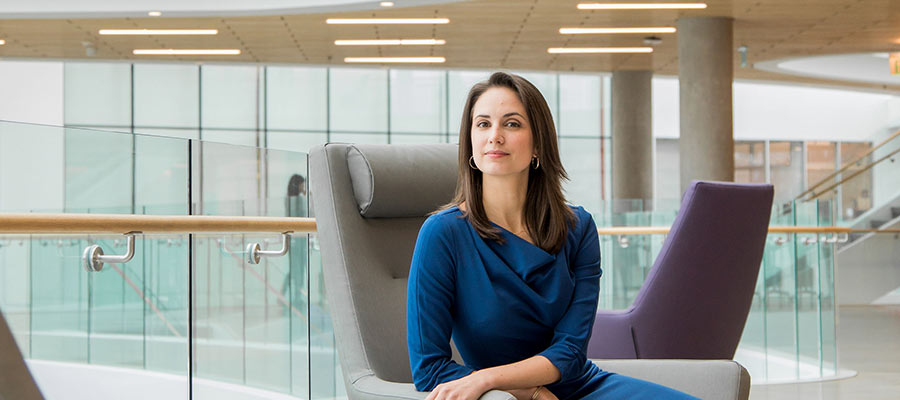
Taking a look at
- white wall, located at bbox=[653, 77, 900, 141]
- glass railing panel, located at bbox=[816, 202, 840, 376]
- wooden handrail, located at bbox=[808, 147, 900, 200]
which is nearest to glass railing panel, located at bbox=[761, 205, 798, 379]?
glass railing panel, located at bbox=[816, 202, 840, 376]

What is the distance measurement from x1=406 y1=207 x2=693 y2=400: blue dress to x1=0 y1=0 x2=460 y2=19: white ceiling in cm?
748

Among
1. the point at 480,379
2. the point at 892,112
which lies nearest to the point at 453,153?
the point at 480,379

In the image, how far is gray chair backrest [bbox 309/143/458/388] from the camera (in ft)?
7.23

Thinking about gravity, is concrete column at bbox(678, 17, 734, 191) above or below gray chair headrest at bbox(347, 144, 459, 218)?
above

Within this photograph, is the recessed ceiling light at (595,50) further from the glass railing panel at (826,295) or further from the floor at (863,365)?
the glass railing panel at (826,295)

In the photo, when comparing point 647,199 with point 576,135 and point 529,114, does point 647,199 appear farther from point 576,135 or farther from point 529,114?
point 529,114

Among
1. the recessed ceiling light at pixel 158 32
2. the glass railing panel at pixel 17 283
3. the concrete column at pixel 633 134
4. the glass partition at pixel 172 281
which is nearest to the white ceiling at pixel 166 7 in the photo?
the recessed ceiling light at pixel 158 32

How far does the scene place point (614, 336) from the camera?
11.2 ft

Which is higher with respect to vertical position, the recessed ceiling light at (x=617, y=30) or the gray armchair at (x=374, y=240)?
the recessed ceiling light at (x=617, y=30)

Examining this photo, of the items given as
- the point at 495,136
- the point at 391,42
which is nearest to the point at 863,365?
the point at 495,136

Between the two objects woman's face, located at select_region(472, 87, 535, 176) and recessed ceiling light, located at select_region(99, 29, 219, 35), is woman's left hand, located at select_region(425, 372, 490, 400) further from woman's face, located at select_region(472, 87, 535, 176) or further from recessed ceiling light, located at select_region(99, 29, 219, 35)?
recessed ceiling light, located at select_region(99, 29, 219, 35)

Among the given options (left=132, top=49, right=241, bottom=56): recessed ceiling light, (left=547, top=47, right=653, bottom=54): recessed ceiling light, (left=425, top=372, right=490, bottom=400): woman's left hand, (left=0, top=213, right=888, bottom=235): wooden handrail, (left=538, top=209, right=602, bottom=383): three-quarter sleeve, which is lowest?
(left=425, top=372, right=490, bottom=400): woman's left hand

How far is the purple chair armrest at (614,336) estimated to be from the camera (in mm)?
3393

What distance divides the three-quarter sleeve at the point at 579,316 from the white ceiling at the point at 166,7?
7.40 meters
